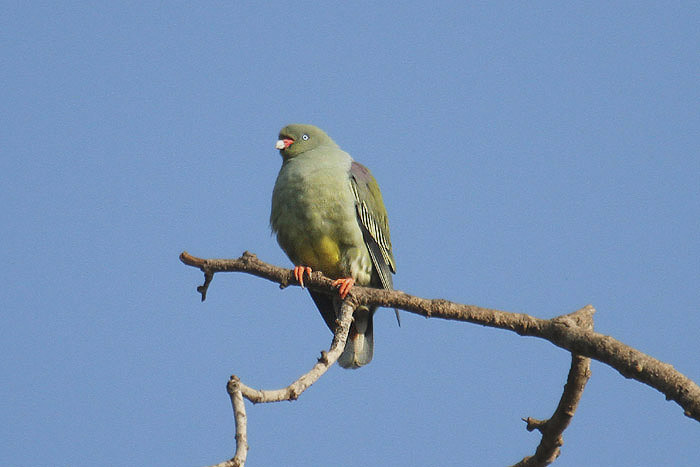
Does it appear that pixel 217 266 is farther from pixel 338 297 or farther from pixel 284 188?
pixel 284 188

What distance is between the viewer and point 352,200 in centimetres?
555

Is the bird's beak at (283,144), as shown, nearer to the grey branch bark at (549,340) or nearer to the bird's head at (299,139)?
the bird's head at (299,139)

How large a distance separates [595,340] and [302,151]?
11.0 feet

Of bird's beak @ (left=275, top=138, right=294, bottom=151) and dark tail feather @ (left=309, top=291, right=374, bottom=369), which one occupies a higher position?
bird's beak @ (left=275, top=138, right=294, bottom=151)

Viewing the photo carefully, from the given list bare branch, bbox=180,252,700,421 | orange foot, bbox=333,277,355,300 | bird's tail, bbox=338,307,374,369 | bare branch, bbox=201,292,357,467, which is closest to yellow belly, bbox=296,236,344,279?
bird's tail, bbox=338,307,374,369

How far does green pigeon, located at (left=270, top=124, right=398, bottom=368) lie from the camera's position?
215 inches

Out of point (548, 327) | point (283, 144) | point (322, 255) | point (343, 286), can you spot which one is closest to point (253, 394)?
point (548, 327)

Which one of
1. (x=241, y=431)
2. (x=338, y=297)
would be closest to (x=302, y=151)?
(x=338, y=297)

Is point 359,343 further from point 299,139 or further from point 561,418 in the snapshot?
point 561,418

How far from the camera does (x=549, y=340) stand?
3570mm

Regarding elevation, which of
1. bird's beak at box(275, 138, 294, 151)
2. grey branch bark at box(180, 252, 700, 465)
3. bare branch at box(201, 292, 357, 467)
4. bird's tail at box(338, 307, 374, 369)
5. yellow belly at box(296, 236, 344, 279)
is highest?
bird's beak at box(275, 138, 294, 151)

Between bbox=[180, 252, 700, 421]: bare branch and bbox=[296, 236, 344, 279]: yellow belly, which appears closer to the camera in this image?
bbox=[180, 252, 700, 421]: bare branch

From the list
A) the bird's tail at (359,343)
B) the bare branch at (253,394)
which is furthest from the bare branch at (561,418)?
the bird's tail at (359,343)

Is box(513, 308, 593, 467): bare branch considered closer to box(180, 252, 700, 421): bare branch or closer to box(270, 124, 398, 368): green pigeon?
box(180, 252, 700, 421): bare branch
